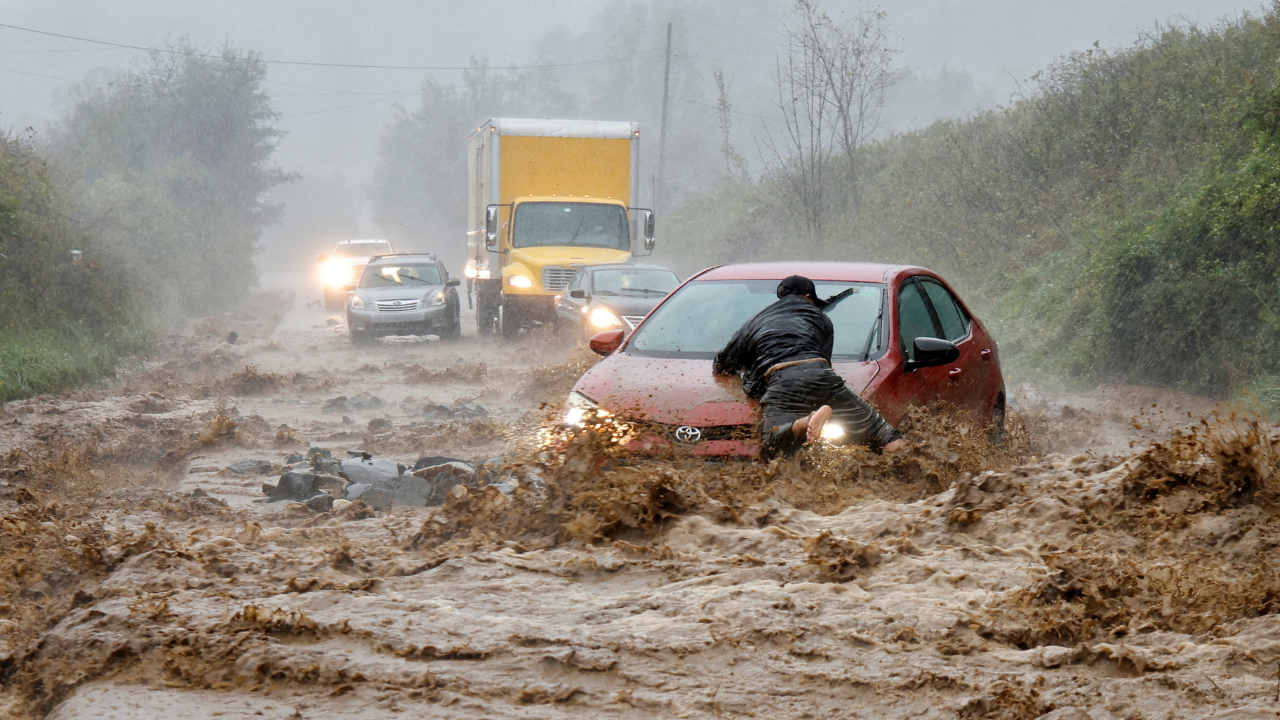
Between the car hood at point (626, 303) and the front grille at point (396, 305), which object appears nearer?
the car hood at point (626, 303)

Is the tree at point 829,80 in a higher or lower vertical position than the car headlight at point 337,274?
higher

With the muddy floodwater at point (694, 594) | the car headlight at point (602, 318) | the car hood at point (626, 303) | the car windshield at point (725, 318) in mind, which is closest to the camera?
the muddy floodwater at point (694, 594)

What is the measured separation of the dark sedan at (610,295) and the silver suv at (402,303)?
4490 mm

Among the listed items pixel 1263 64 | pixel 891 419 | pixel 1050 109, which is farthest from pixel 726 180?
pixel 891 419

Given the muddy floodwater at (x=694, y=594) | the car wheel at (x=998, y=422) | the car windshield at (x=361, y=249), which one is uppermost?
the car windshield at (x=361, y=249)

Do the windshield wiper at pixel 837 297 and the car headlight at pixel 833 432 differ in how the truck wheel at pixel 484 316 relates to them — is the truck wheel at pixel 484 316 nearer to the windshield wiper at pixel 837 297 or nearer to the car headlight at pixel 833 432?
the windshield wiper at pixel 837 297

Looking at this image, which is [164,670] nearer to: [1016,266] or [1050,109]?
[1016,266]

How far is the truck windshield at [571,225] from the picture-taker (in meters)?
20.9

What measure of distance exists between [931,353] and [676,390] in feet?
4.66

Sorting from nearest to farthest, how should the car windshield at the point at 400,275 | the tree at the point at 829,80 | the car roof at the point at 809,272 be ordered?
the car roof at the point at 809,272 < the car windshield at the point at 400,275 < the tree at the point at 829,80

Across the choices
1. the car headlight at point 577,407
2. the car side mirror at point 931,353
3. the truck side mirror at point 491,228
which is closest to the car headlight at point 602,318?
the truck side mirror at point 491,228

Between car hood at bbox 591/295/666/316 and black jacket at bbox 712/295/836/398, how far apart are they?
943cm

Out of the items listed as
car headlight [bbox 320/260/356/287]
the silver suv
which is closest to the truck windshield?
the silver suv

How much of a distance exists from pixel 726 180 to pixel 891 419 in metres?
40.3
